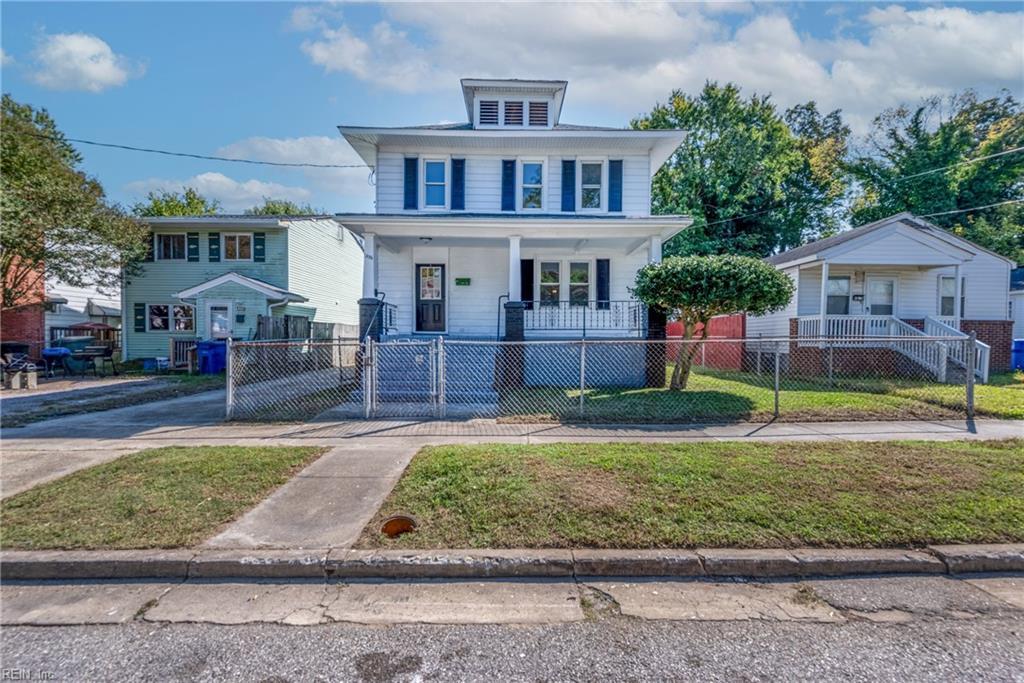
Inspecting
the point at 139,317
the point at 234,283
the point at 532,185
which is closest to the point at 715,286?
the point at 532,185

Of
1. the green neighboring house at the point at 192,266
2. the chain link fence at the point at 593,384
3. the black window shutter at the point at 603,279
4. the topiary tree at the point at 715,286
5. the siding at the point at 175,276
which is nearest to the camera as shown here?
the chain link fence at the point at 593,384

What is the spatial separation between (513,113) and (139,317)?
17.1 m

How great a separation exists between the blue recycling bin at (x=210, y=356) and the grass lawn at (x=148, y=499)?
38.3 ft

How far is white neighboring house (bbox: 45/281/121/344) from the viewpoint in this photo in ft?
66.4

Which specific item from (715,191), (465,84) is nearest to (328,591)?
(465,84)

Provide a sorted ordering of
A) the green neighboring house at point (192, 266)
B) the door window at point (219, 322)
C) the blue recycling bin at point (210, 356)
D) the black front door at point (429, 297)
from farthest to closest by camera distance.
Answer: the green neighboring house at point (192, 266) → the door window at point (219, 322) → the blue recycling bin at point (210, 356) → the black front door at point (429, 297)

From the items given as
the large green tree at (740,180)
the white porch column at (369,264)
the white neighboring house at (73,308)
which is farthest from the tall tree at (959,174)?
the white neighboring house at (73,308)

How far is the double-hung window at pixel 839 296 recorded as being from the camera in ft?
54.1

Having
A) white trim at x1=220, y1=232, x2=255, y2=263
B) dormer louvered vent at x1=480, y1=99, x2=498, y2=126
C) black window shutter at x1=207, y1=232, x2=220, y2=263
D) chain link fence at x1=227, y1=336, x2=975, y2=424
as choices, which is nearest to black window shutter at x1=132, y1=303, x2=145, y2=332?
black window shutter at x1=207, y1=232, x2=220, y2=263

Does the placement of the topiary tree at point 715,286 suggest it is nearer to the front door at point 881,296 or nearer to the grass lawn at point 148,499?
the grass lawn at point 148,499

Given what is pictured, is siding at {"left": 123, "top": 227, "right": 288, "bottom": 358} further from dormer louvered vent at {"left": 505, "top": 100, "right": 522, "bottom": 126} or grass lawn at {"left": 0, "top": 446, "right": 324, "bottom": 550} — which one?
→ grass lawn at {"left": 0, "top": 446, "right": 324, "bottom": 550}

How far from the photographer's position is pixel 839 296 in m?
16.5

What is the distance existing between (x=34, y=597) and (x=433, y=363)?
569 cm

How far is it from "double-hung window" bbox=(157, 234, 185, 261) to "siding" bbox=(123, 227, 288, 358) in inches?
7.1
